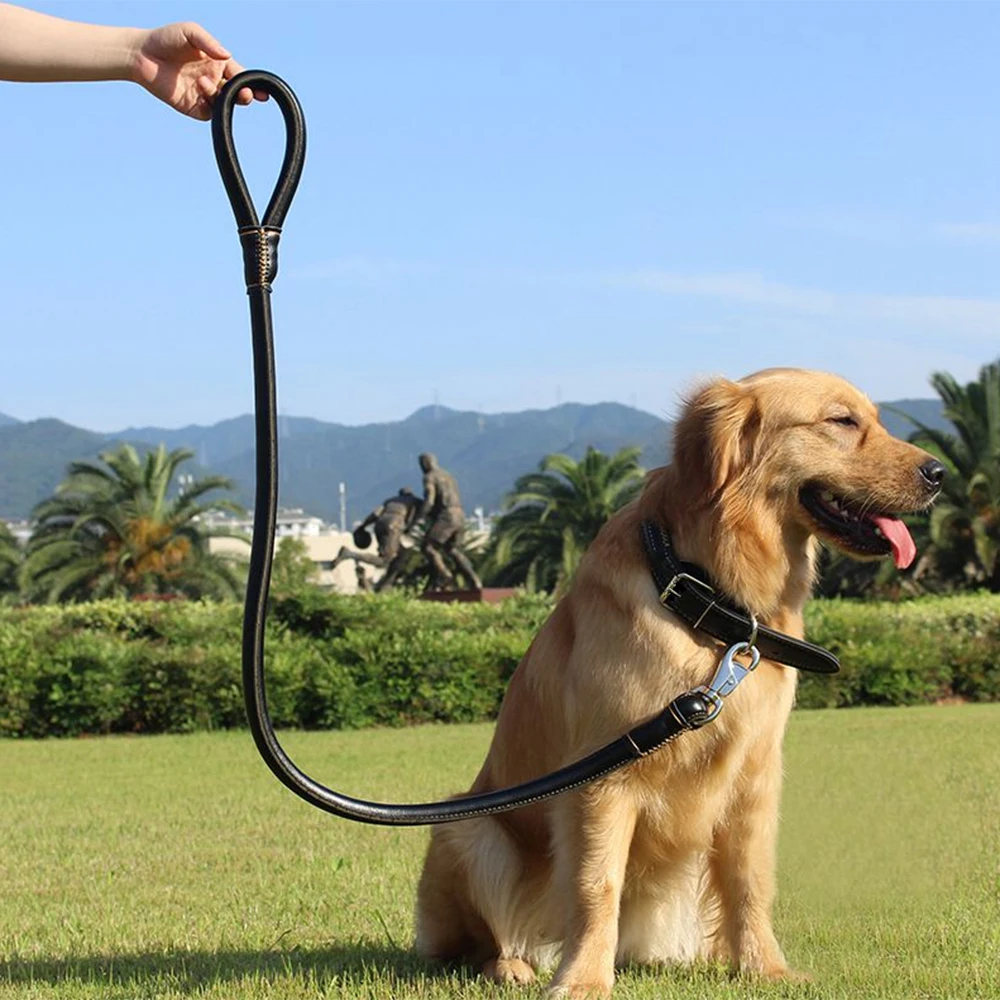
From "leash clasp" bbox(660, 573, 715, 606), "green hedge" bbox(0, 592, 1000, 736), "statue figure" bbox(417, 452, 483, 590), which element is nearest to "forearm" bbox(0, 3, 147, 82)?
"leash clasp" bbox(660, 573, 715, 606)

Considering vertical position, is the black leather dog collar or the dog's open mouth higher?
the dog's open mouth

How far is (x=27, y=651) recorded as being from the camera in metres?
17.9

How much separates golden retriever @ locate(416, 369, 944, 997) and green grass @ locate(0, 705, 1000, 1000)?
1.03ft

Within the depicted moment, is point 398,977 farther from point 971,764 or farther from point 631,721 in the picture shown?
point 971,764

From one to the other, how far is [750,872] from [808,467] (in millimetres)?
1402

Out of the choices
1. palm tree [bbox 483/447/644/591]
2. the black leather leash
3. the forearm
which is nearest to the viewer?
the forearm

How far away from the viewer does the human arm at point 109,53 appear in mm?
3553

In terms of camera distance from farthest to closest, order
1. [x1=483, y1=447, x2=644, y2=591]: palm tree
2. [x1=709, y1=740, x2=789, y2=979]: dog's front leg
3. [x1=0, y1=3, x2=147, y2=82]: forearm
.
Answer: [x1=483, y1=447, x2=644, y2=591]: palm tree, [x1=709, y1=740, x2=789, y2=979]: dog's front leg, [x1=0, y1=3, x2=147, y2=82]: forearm

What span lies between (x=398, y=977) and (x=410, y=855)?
3.65m

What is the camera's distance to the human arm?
355 centimetres

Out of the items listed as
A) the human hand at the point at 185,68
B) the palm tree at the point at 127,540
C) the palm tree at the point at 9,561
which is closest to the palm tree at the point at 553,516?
the palm tree at the point at 127,540

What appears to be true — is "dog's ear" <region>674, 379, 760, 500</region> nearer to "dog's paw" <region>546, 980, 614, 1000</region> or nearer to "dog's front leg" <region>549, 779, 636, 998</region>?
"dog's front leg" <region>549, 779, 636, 998</region>

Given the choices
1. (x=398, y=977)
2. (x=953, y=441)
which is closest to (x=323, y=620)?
(x=398, y=977)

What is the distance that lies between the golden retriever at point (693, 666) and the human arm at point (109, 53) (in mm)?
1875
